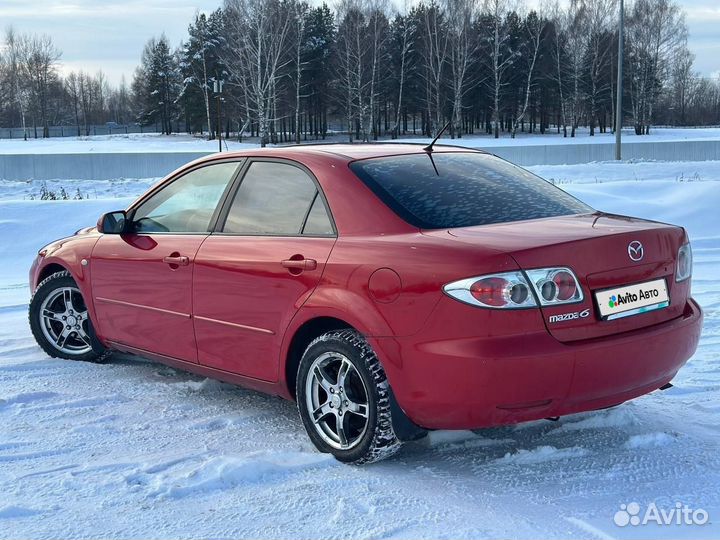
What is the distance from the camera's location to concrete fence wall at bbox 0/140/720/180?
74.9ft

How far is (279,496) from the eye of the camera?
3424 millimetres

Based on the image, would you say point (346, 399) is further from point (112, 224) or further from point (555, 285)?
point (112, 224)

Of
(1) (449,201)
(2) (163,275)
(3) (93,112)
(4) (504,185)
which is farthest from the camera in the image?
(3) (93,112)

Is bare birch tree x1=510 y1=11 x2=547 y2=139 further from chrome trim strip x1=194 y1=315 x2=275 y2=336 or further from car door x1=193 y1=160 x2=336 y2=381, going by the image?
chrome trim strip x1=194 y1=315 x2=275 y2=336

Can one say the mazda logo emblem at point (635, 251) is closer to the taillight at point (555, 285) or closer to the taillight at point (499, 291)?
the taillight at point (555, 285)

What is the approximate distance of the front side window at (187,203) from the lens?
4629mm

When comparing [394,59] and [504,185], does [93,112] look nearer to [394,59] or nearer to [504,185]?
[394,59]

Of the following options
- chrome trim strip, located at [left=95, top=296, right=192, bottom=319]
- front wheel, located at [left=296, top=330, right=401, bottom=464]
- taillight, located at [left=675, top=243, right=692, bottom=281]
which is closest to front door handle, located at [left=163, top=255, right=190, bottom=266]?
chrome trim strip, located at [left=95, top=296, right=192, bottom=319]

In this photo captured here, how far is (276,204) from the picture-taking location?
13.9 feet

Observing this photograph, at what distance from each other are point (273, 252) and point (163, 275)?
3.04ft

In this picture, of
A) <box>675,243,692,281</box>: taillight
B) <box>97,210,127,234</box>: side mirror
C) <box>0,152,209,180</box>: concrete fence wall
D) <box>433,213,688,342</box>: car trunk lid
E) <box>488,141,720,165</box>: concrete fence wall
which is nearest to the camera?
<box>433,213,688,342</box>: car trunk lid

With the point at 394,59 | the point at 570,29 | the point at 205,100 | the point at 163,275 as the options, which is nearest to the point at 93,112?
the point at 205,100

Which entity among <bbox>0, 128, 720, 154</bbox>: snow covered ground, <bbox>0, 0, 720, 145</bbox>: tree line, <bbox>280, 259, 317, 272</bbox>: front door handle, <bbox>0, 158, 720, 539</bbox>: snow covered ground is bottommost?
<bbox>0, 158, 720, 539</bbox>: snow covered ground

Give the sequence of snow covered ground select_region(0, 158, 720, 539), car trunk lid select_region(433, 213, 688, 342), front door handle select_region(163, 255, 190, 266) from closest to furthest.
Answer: snow covered ground select_region(0, 158, 720, 539) → car trunk lid select_region(433, 213, 688, 342) → front door handle select_region(163, 255, 190, 266)
